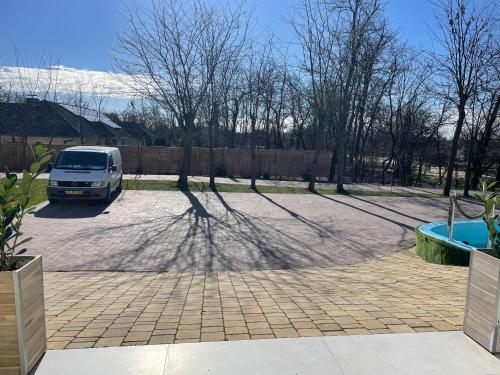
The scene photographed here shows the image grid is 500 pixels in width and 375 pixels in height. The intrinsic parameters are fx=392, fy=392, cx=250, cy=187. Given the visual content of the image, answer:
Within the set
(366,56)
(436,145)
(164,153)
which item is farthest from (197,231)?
(436,145)

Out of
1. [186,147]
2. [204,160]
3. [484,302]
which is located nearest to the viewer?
[484,302]

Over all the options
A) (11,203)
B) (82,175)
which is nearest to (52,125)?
(82,175)

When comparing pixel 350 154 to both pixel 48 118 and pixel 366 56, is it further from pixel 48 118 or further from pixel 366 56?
pixel 48 118

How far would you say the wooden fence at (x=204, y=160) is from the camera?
27.9m

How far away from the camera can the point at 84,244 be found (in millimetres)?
→ 9008

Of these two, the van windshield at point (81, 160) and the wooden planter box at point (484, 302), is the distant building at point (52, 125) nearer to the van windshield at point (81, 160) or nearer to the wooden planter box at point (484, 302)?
the van windshield at point (81, 160)

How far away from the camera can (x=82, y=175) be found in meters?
13.8

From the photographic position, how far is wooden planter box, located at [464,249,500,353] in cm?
307

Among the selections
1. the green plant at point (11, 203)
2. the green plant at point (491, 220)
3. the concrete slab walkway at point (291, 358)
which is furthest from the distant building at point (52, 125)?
Answer: the green plant at point (491, 220)

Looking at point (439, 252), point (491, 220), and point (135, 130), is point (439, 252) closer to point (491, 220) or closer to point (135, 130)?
point (491, 220)

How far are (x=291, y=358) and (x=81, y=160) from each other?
529 inches

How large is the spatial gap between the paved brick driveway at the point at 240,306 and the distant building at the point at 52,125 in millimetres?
31590

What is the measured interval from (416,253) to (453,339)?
6270 millimetres

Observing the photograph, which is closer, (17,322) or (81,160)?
(17,322)
